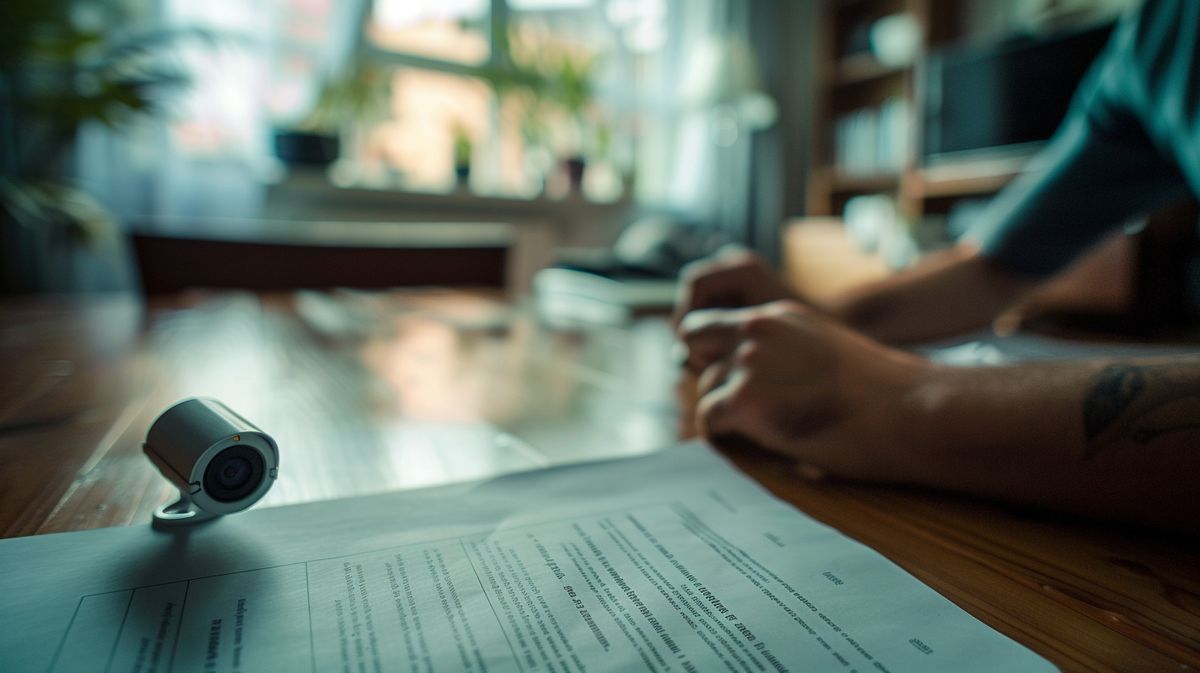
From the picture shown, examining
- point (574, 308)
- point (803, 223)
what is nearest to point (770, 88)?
point (803, 223)

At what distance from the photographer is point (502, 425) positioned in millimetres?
462

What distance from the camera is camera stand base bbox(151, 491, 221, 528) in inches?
11.0

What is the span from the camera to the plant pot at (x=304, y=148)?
91.4 inches

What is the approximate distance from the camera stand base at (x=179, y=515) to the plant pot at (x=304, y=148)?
2.34 meters

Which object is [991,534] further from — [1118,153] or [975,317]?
[1118,153]

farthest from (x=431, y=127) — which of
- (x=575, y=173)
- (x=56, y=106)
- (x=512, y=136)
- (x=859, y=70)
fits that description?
(x=859, y=70)

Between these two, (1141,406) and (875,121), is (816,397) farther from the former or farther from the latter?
(875,121)

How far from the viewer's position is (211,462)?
280mm

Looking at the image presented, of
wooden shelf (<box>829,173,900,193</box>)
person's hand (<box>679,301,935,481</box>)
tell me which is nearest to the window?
wooden shelf (<box>829,173,900,193</box>)

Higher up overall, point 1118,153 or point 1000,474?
point 1118,153

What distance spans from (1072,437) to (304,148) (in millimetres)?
2505

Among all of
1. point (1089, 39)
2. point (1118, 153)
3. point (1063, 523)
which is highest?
point (1089, 39)

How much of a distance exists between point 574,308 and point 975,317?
654 millimetres

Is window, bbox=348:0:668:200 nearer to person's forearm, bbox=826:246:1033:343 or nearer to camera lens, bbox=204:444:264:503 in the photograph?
person's forearm, bbox=826:246:1033:343
